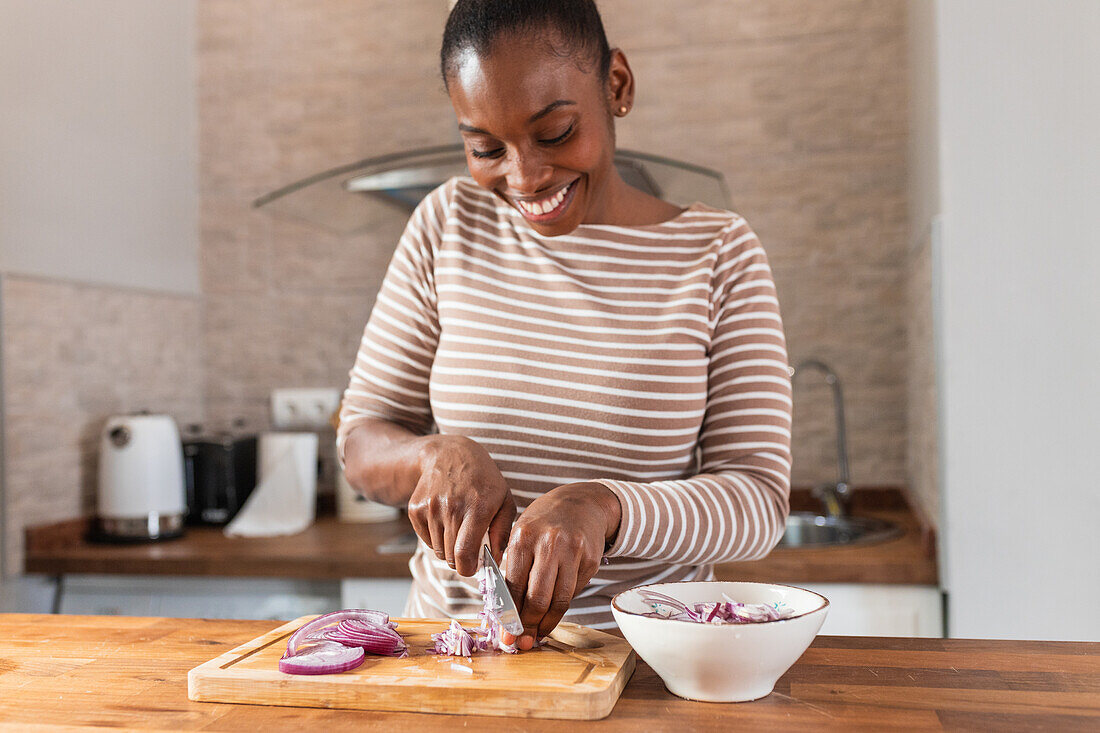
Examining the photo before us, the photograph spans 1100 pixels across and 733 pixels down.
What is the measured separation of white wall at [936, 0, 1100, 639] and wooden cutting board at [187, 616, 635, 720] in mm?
958

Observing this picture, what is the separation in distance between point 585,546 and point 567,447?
223mm

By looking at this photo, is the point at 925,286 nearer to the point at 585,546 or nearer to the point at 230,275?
the point at 585,546

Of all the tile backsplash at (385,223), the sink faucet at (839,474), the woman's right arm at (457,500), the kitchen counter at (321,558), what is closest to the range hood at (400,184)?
the tile backsplash at (385,223)

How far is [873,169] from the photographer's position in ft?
6.80

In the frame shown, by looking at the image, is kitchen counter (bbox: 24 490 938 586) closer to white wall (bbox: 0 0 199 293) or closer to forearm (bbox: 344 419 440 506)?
white wall (bbox: 0 0 199 293)

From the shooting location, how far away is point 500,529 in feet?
2.57

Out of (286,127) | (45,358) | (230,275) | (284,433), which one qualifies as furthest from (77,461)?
(286,127)

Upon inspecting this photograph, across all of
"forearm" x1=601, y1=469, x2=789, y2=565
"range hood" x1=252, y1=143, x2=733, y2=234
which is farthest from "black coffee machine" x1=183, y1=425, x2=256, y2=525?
"forearm" x1=601, y1=469, x2=789, y2=565

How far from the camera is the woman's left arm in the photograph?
717 mm

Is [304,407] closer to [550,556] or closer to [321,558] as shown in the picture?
[321,558]

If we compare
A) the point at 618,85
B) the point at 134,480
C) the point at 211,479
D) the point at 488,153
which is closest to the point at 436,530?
the point at 488,153

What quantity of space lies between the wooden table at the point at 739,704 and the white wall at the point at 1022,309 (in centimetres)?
73

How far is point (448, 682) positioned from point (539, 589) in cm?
9

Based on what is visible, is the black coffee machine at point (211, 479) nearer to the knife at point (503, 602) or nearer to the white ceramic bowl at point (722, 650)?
the knife at point (503, 602)
